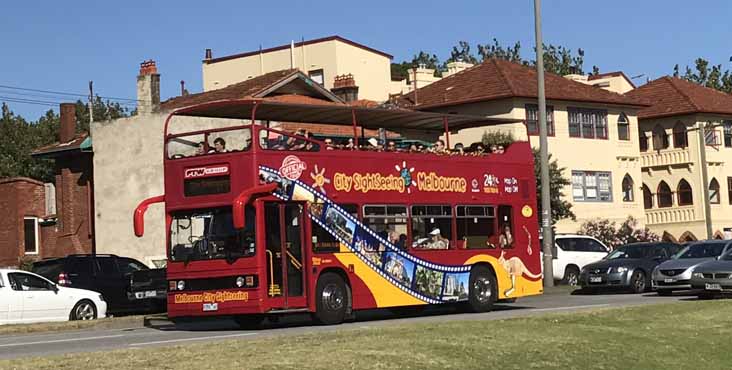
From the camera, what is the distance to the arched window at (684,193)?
225 feet

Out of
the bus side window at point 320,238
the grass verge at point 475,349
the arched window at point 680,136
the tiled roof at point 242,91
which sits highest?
the tiled roof at point 242,91

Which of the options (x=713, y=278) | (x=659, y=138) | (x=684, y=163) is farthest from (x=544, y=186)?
(x=659, y=138)

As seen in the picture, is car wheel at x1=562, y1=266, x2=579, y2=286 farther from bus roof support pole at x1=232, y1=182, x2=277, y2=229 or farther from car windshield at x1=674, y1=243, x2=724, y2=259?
bus roof support pole at x1=232, y1=182, x2=277, y2=229

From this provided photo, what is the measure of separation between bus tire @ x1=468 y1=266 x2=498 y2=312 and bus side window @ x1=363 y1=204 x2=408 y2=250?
7.81 ft

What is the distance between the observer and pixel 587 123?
60969mm

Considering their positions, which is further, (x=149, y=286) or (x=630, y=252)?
(x=630, y=252)

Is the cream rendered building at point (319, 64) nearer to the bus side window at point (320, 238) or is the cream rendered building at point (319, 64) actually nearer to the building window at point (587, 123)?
the building window at point (587, 123)

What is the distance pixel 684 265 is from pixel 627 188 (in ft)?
105

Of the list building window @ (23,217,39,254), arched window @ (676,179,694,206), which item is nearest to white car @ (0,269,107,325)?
building window @ (23,217,39,254)

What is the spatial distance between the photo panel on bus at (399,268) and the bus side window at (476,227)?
1.71 meters

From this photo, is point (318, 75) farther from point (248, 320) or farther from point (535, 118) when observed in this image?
point (248, 320)

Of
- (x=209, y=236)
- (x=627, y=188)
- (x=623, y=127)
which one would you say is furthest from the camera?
(x=627, y=188)

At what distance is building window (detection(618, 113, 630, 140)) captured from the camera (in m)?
62.8

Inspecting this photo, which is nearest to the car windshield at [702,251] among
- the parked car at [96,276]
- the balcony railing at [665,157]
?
the parked car at [96,276]
